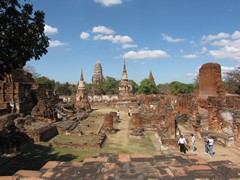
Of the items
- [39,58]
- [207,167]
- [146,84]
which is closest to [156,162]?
[207,167]

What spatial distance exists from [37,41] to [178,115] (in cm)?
1460

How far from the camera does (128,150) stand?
10.6 m

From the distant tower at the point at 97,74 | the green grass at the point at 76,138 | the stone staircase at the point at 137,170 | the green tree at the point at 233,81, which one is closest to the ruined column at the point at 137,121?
the green grass at the point at 76,138

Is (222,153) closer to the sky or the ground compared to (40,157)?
closer to the ground

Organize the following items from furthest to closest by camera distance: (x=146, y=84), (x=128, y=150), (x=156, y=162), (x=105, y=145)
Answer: (x=146, y=84) → (x=105, y=145) → (x=128, y=150) → (x=156, y=162)

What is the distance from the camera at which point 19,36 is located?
6.62 meters

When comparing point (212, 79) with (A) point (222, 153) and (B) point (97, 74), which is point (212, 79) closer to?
(A) point (222, 153)

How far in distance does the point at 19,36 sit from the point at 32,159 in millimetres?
5223

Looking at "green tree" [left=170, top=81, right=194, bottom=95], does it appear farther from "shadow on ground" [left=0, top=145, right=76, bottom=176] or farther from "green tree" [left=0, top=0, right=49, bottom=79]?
"green tree" [left=0, top=0, right=49, bottom=79]

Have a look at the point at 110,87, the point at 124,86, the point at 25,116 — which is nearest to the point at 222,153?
the point at 25,116

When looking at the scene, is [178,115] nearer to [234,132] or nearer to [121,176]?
[234,132]

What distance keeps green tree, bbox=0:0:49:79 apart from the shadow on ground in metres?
3.47

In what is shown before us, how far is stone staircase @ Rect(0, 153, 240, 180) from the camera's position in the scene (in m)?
3.09

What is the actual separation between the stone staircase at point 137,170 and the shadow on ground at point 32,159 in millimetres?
5103
